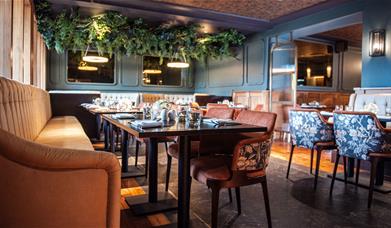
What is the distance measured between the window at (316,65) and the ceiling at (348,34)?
555 mm

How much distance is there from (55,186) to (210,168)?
3.35 ft

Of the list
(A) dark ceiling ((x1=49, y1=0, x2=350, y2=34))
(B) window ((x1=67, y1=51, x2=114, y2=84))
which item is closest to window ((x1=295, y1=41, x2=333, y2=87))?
(A) dark ceiling ((x1=49, y1=0, x2=350, y2=34))

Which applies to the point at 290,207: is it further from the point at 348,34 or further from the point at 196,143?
the point at 348,34

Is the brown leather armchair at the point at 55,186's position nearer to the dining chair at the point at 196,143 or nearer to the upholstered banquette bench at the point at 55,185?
the upholstered banquette bench at the point at 55,185

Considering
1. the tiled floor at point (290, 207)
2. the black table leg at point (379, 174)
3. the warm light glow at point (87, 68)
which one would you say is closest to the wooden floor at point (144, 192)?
the tiled floor at point (290, 207)

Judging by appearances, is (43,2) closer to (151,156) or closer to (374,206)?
(151,156)

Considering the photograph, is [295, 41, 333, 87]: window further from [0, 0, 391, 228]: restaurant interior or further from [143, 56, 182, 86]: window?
[143, 56, 182, 86]: window

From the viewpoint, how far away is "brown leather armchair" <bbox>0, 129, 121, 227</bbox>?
3.95ft

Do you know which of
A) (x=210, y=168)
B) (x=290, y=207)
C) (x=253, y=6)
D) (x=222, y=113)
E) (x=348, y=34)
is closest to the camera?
(x=210, y=168)

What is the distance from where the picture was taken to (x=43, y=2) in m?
5.80

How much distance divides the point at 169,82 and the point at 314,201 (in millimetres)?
8681

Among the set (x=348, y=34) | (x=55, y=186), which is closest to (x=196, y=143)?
(x=55, y=186)

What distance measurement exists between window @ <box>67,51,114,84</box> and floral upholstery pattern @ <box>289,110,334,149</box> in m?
7.60

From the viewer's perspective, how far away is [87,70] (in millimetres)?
9672
